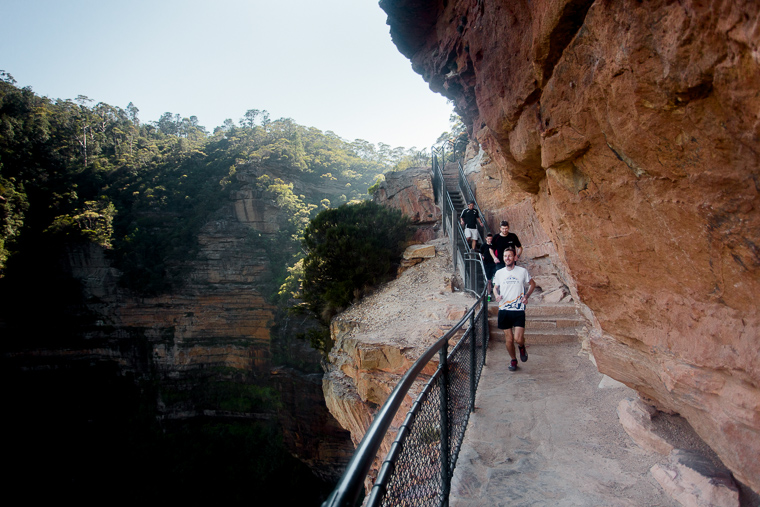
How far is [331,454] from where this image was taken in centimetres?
1762

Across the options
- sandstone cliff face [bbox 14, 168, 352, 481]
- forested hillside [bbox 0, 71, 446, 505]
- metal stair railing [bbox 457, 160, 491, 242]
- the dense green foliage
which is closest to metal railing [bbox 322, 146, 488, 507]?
metal stair railing [bbox 457, 160, 491, 242]

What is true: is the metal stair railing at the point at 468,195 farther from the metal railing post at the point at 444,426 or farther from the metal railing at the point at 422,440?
the metal railing post at the point at 444,426

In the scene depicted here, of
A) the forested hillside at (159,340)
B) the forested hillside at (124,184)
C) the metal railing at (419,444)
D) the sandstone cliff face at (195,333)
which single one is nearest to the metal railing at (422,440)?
the metal railing at (419,444)

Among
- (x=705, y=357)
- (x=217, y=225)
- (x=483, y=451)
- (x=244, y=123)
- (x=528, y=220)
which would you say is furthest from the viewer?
(x=244, y=123)

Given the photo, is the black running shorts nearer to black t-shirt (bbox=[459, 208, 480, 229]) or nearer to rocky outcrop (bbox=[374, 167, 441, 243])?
black t-shirt (bbox=[459, 208, 480, 229])

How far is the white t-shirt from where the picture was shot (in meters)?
4.38

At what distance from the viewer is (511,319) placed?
176 inches

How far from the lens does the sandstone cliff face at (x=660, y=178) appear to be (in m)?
1.33

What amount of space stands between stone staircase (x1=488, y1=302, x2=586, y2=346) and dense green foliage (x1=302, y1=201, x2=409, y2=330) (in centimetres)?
482

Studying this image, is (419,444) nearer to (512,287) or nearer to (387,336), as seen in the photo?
(512,287)

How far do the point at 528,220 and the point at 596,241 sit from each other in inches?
268

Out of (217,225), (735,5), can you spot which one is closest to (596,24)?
(735,5)

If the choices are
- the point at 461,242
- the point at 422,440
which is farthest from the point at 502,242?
the point at 422,440

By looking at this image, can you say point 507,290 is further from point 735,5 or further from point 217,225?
point 217,225
